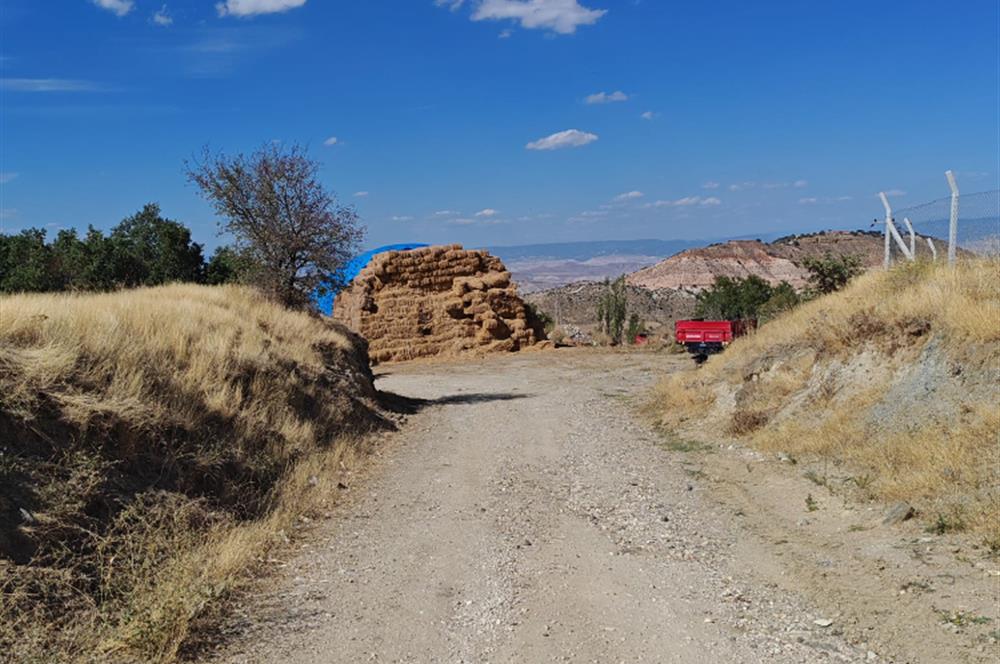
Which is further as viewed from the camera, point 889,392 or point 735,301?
point 735,301

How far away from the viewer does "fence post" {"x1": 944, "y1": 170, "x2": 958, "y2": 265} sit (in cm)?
1146

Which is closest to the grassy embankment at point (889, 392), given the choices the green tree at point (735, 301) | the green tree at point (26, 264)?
the green tree at point (26, 264)

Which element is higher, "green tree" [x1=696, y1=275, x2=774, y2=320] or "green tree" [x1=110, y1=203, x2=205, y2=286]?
"green tree" [x1=110, y1=203, x2=205, y2=286]

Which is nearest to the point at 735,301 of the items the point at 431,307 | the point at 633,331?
the point at 633,331

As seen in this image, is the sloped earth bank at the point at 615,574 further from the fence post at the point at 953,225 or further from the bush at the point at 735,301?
the bush at the point at 735,301

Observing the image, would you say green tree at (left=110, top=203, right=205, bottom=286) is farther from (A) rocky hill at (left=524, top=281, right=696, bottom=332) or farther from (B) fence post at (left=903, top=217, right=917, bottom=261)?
(A) rocky hill at (left=524, top=281, right=696, bottom=332)

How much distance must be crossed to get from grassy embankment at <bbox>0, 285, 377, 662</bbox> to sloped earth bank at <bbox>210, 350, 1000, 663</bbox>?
1.86ft

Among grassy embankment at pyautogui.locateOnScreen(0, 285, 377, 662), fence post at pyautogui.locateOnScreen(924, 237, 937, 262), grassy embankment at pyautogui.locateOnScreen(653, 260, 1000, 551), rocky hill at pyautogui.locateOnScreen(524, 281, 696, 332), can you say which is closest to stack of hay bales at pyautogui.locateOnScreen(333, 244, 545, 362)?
grassy embankment at pyautogui.locateOnScreen(653, 260, 1000, 551)

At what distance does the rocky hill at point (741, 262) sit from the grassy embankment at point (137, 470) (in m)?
73.8

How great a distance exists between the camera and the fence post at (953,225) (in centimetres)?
1146

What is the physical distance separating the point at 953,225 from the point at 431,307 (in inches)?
905

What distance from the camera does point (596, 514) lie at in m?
8.24

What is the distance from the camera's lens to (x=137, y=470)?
23.2ft

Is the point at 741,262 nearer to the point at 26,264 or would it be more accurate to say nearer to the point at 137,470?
the point at 26,264
